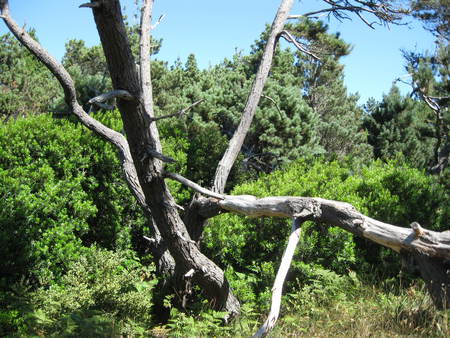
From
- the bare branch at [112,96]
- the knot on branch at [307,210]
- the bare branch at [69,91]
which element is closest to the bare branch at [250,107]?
the bare branch at [69,91]

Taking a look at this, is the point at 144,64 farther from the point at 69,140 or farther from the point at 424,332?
the point at 424,332

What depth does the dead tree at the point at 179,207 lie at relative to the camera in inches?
140

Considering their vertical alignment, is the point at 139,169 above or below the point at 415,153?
below

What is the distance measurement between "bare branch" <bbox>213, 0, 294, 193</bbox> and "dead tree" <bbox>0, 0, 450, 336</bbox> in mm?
16

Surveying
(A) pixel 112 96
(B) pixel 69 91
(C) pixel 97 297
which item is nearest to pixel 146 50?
(B) pixel 69 91

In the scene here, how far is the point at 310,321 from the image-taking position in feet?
14.3

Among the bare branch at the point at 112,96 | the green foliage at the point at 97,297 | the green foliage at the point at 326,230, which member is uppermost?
the bare branch at the point at 112,96

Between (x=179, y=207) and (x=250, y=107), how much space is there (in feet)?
8.19

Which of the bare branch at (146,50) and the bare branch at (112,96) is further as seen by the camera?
the bare branch at (146,50)

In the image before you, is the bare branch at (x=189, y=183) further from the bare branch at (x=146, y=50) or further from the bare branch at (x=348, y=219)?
the bare branch at (x=146, y=50)

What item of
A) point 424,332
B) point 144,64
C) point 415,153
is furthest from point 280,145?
point 415,153

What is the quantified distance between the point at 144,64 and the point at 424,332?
5.16 m

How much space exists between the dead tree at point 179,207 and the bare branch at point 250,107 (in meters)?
0.02

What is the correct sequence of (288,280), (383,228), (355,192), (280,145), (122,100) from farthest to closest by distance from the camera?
1. (280,145)
2. (355,192)
3. (288,280)
4. (122,100)
5. (383,228)
